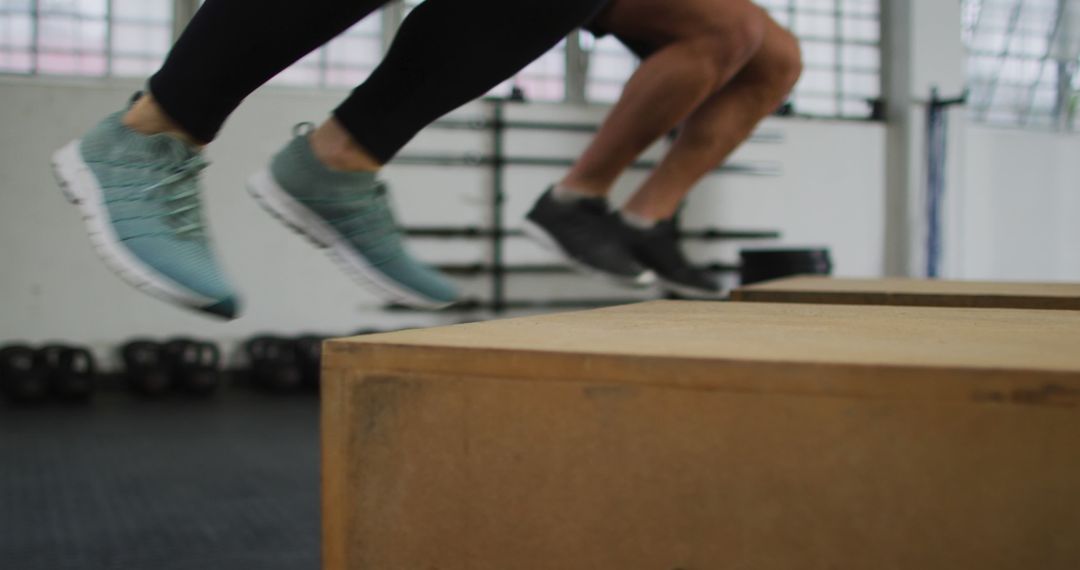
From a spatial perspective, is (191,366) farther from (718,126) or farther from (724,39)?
(724,39)

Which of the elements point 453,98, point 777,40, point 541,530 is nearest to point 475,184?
point 777,40

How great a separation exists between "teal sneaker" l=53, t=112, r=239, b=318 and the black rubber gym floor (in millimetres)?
1188

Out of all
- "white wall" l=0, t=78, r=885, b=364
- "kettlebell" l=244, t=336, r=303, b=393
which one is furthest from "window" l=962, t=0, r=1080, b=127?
"kettlebell" l=244, t=336, r=303, b=393

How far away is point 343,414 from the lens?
69cm

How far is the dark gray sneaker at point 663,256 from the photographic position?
1.36 meters

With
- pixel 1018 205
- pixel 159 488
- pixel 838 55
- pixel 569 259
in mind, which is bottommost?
pixel 159 488

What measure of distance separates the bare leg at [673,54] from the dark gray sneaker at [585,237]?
91mm

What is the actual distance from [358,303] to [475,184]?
3.03 ft

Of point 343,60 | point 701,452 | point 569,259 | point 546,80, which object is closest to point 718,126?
point 569,259

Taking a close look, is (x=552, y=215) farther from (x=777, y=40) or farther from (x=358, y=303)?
(x=358, y=303)

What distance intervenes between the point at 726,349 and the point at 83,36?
512 centimetres

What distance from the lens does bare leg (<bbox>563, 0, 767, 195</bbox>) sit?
122 centimetres

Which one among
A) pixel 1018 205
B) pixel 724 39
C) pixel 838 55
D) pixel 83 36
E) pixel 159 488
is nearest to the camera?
pixel 724 39

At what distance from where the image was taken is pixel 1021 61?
7.02 metres
